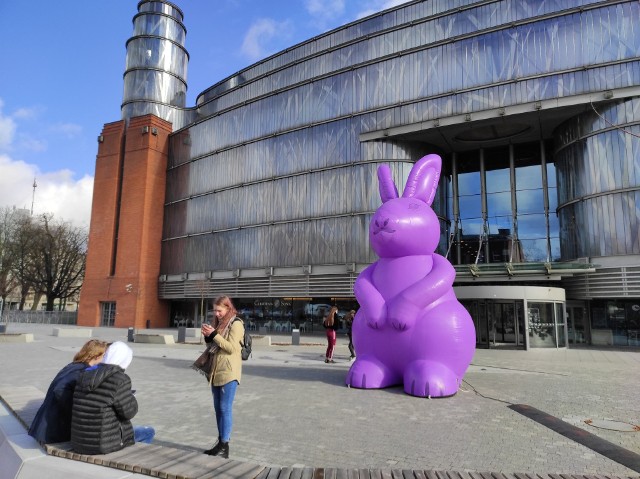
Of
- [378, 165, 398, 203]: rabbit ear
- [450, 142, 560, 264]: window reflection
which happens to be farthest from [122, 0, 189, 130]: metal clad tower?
[378, 165, 398, 203]: rabbit ear

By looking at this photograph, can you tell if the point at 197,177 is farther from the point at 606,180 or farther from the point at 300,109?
the point at 606,180

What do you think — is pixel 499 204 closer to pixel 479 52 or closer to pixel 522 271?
pixel 522 271

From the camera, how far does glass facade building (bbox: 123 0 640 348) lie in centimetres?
2278

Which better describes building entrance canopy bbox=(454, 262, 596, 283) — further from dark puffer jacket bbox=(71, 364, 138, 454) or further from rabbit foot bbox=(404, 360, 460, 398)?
dark puffer jacket bbox=(71, 364, 138, 454)

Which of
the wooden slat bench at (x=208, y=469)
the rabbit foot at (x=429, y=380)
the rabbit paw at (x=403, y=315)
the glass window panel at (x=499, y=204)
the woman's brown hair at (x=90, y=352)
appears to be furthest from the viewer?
the glass window panel at (x=499, y=204)

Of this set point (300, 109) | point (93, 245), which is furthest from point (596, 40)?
point (93, 245)

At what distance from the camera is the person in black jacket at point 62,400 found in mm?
4398

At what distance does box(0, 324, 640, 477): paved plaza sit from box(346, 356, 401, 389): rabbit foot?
186 millimetres

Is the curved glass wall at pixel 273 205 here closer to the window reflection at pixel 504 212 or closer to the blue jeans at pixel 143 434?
the window reflection at pixel 504 212

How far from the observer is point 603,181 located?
23.1 meters

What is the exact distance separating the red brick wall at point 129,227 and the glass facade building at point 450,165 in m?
1.24

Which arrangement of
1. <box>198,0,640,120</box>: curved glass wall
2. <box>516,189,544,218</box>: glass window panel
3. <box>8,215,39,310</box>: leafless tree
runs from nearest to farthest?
<box>198,0,640,120</box>: curved glass wall → <box>516,189,544,218</box>: glass window panel → <box>8,215,39,310</box>: leafless tree

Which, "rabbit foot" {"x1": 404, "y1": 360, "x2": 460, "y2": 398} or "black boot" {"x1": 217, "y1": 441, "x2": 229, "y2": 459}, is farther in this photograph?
"rabbit foot" {"x1": 404, "y1": 360, "x2": 460, "y2": 398}

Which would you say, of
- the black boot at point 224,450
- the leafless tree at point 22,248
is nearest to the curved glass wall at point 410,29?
the black boot at point 224,450
